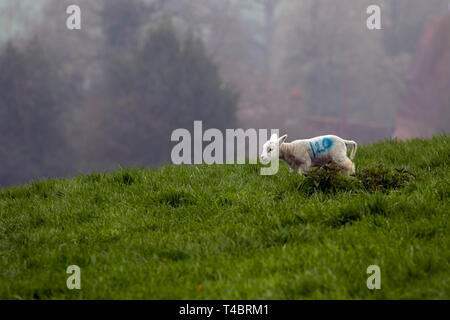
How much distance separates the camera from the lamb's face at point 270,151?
23.9 ft

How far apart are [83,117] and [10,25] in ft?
41.1

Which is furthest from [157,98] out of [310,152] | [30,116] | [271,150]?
[310,152]

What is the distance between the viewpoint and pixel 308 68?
184ft

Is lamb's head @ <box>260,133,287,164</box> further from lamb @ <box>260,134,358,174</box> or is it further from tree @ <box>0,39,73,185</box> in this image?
tree @ <box>0,39,73,185</box>

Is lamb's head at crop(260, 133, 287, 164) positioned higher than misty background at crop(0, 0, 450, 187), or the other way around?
misty background at crop(0, 0, 450, 187)

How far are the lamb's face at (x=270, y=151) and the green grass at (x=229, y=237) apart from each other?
0.37 m

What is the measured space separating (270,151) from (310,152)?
0.61 meters

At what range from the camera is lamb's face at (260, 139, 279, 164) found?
7.29 m

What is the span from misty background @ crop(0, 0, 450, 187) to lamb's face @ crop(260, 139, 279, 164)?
19151 mm

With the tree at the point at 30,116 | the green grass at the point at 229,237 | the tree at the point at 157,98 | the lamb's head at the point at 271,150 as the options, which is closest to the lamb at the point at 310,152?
the lamb's head at the point at 271,150

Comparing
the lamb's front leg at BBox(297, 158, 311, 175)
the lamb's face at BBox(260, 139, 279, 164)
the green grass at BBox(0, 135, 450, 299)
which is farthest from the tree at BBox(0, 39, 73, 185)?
the lamb's front leg at BBox(297, 158, 311, 175)

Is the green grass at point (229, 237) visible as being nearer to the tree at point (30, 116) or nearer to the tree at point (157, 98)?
the tree at point (30, 116)

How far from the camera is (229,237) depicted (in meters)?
5.38

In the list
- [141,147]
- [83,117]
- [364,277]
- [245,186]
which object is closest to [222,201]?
[245,186]
